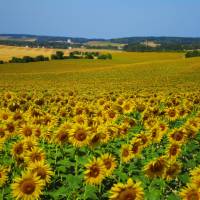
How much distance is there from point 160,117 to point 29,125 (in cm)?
383

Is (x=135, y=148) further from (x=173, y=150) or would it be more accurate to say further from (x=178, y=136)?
(x=178, y=136)

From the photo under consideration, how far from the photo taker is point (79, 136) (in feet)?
22.6

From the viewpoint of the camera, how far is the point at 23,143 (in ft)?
22.0

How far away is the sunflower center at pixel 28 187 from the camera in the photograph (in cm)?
510

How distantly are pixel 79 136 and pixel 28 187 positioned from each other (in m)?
1.88

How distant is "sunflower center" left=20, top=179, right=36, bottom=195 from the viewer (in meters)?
5.10

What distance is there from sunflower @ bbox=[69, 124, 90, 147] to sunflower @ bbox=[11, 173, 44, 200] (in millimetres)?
1768

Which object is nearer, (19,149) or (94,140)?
(19,149)

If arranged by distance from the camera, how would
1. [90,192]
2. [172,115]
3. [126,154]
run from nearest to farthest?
1. [90,192]
2. [126,154]
3. [172,115]

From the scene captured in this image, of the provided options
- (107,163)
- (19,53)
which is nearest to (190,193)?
(107,163)

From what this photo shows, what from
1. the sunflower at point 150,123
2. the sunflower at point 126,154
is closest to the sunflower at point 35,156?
the sunflower at point 126,154

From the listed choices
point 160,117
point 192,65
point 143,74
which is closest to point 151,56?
point 192,65

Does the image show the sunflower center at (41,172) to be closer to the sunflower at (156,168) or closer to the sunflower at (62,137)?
the sunflower at (156,168)

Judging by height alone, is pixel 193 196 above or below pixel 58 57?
above
